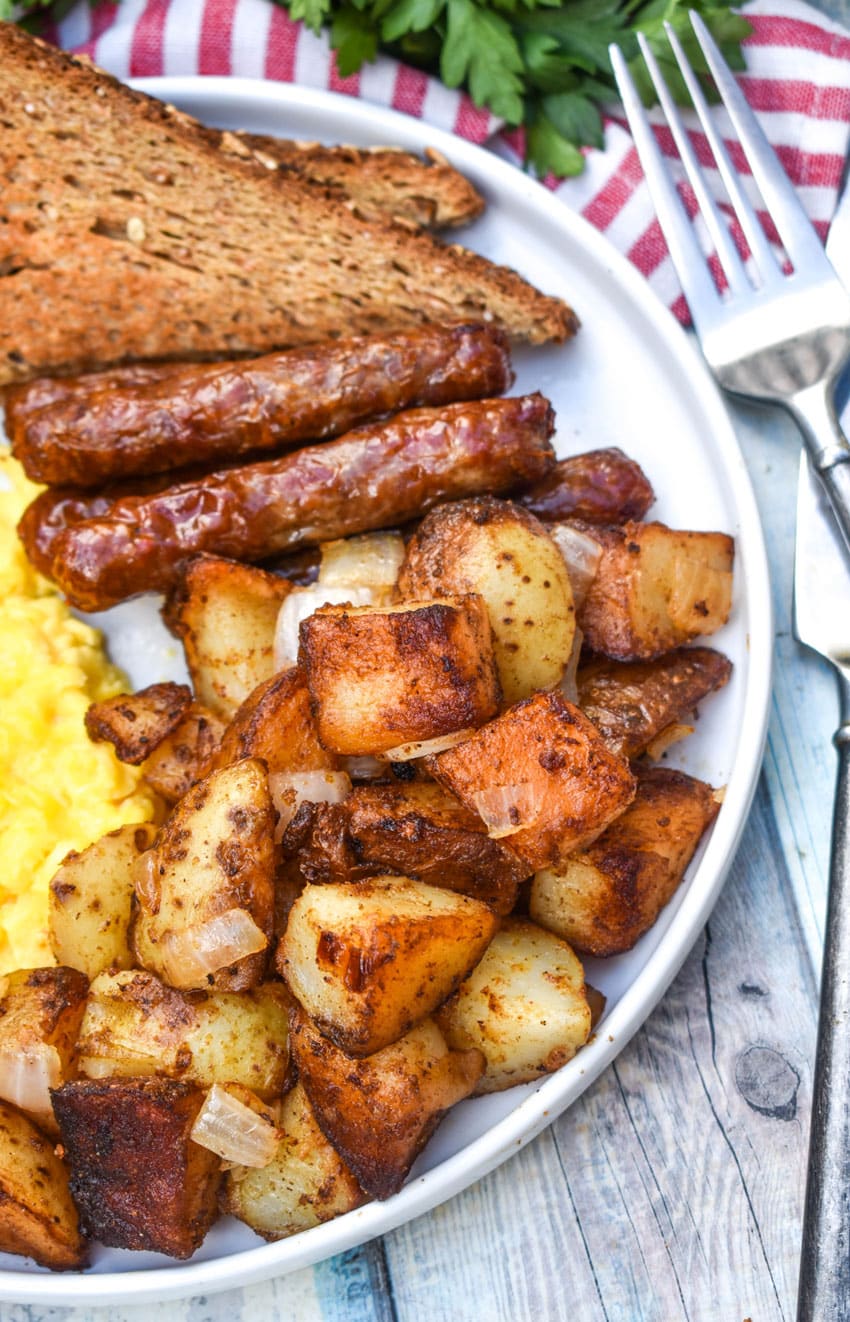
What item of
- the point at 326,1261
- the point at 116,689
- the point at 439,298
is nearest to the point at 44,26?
the point at 439,298

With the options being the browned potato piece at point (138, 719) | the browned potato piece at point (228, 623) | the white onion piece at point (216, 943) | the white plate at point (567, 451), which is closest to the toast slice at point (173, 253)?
the white plate at point (567, 451)

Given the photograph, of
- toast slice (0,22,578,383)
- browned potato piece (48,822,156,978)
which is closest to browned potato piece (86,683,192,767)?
browned potato piece (48,822,156,978)

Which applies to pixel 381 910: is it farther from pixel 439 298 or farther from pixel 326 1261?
pixel 439 298

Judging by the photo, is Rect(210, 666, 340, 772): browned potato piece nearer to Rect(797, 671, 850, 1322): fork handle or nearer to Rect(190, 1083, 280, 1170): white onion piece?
Rect(190, 1083, 280, 1170): white onion piece

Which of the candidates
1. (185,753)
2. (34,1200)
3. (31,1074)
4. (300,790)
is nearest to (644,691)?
(300,790)

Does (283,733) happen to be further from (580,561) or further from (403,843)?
(580,561)
